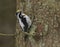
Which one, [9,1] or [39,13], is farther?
[9,1]

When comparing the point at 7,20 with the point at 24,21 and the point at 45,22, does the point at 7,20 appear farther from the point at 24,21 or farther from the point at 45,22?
the point at 45,22

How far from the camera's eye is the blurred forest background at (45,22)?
4.86 m

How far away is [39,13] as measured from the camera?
5043 mm

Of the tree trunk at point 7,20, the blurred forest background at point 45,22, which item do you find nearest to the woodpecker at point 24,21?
the blurred forest background at point 45,22

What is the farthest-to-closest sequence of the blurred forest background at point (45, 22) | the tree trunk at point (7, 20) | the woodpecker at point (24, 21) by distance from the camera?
the tree trunk at point (7, 20) → the woodpecker at point (24, 21) → the blurred forest background at point (45, 22)

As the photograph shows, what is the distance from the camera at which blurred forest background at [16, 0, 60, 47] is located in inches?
192

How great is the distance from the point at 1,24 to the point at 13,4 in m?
0.46

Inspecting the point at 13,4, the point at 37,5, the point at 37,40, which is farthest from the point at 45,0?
the point at 13,4

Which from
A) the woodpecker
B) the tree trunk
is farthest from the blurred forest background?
the tree trunk

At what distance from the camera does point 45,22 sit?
4.96 m

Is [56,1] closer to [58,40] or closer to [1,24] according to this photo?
[58,40]

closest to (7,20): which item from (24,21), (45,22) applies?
(24,21)

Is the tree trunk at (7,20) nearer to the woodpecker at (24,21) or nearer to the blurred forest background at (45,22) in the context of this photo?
the woodpecker at (24,21)

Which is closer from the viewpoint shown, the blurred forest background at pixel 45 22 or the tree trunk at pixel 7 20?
the blurred forest background at pixel 45 22
